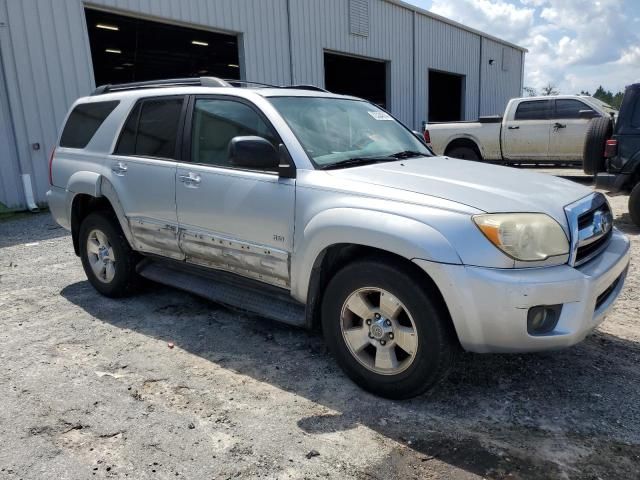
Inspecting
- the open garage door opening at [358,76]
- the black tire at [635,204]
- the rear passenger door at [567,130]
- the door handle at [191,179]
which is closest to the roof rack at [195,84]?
the door handle at [191,179]

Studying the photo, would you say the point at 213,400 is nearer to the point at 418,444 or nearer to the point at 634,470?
the point at 418,444

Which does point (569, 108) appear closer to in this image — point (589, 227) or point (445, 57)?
point (445, 57)

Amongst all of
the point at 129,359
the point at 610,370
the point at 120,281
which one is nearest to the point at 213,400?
the point at 129,359

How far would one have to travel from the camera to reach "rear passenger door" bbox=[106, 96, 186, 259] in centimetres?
399

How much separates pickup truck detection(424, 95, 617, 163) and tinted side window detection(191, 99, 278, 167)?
994 cm

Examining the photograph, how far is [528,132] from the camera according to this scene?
39.9 feet

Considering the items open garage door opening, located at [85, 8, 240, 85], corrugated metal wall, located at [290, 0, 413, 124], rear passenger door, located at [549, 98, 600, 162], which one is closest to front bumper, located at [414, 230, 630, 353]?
rear passenger door, located at [549, 98, 600, 162]

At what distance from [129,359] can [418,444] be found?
210cm

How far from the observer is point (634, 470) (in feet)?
A: 7.66

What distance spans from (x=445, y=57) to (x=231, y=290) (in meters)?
19.3

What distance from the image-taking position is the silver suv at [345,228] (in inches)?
101

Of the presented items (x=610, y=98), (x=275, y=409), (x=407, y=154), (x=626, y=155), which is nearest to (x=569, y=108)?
(x=626, y=155)

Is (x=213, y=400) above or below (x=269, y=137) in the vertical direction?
below

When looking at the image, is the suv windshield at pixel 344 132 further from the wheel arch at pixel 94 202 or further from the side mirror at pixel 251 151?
the wheel arch at pixel 94 202
